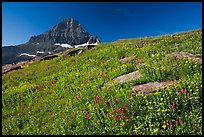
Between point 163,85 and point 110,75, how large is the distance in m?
4.76

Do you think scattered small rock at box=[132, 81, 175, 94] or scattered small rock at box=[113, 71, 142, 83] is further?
scattered small rock at box=[113, 71, 142, 83]

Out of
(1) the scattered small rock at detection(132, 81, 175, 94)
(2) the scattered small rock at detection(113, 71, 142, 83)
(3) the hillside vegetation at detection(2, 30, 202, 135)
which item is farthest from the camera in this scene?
(2) the scattered small rock at detection(113, 71, 142, 83)

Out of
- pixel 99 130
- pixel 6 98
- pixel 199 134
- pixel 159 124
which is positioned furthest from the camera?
pixel 6 98

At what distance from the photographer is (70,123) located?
11.4 meters

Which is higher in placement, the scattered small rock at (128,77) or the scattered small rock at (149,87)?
the scattered small rock at (128,77)

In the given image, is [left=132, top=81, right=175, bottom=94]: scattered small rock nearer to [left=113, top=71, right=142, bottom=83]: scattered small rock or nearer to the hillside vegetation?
the hillside vegetation

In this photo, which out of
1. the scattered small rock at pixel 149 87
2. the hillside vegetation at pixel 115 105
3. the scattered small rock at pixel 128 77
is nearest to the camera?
the hillside vegetation at pixel 115 105

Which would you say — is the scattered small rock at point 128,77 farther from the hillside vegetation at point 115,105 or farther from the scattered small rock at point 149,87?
the scattered small rock at point 149,87

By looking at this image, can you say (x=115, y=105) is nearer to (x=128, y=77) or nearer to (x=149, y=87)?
(x=149, y=87)

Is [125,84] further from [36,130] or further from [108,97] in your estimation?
[36,130]

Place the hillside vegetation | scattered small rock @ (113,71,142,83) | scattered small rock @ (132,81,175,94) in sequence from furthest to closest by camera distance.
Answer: scattered small rock @ (113,71,142,83)
scattered small rock @ (132,81,175,94)
the hillside vegetation

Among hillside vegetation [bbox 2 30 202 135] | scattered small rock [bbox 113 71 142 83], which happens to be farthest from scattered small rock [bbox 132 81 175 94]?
scattered small rock [bbox 113 71 142 83]

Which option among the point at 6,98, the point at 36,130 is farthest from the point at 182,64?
the point at 6,98

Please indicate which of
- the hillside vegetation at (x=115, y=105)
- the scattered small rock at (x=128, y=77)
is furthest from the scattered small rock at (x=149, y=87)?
the scattered small rock at (x=128, y=77)
